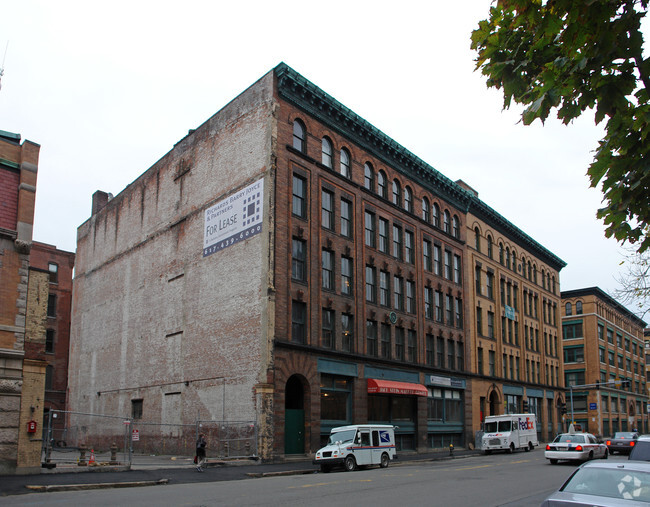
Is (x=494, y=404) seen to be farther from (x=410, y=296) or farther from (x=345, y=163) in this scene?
(x=345, y=163)

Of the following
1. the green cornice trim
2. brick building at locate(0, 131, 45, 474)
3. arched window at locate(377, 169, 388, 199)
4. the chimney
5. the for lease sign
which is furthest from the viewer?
the chimney

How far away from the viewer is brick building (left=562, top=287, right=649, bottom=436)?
78.8 meters

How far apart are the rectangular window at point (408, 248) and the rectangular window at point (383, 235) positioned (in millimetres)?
2507

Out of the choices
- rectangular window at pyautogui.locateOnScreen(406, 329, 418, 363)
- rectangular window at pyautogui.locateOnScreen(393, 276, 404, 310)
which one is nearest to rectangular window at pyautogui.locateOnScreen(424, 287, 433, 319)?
rectangular window at pyautogui.locateOnScreen(406, 329, 418, 363)

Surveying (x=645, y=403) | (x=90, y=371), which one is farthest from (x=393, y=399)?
(x=645, y=403)

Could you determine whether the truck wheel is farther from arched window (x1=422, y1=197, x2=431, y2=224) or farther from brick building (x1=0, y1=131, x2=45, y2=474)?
arched window (x1=422, y1=197, x2=431, y2=224)

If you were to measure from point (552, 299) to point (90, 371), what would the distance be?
163 ft

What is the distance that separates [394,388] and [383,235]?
394 inches

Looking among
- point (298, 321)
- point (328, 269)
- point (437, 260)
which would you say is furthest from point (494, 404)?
point (298, 321)

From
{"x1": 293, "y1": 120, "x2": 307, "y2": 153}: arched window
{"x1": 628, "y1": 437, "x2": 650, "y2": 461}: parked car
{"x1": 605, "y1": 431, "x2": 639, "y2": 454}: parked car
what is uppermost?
{"x1": 293, "y1": 120, "x2": 307, "y2": 153}: arched window

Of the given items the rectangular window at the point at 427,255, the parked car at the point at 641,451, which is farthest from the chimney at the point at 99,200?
the parked car at the point at 641,451

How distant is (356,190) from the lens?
38.9 meters

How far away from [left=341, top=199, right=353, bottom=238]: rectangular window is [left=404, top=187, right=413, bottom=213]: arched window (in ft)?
24.4

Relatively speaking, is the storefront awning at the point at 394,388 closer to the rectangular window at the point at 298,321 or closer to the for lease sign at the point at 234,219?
the rectangular window at the point at 298,321
